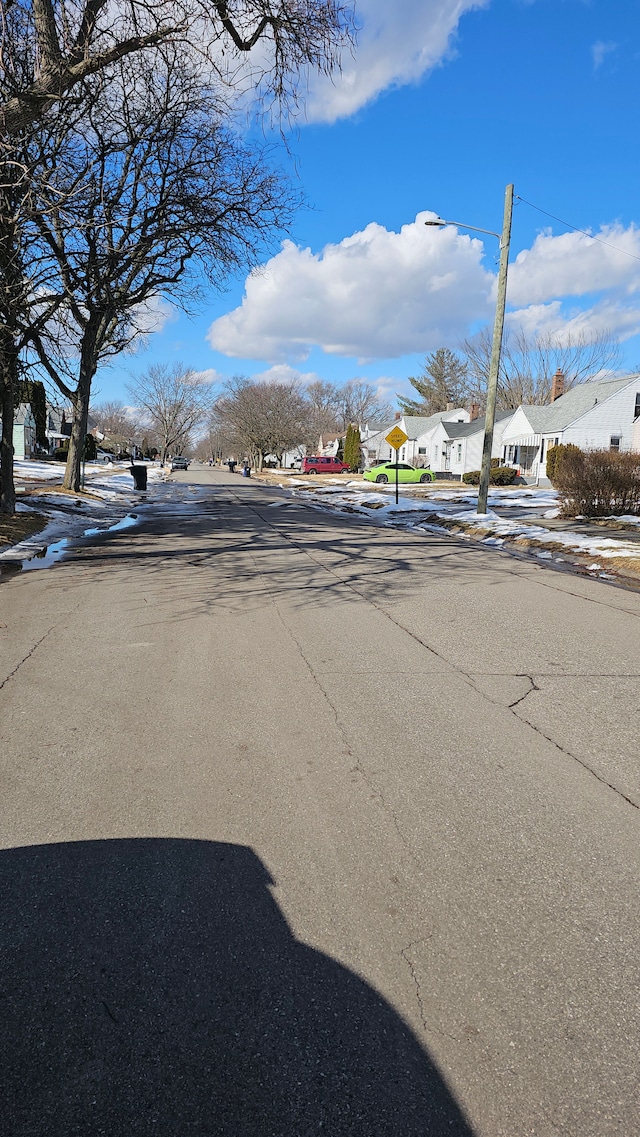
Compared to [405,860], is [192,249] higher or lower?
higher

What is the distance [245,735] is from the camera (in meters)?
4.78

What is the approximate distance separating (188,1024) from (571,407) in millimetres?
46554

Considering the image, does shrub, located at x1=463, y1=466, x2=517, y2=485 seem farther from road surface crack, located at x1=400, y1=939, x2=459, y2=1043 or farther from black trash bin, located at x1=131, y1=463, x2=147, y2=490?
road surface crack, located at x1=400, y1=939, x2=459, y2=1043

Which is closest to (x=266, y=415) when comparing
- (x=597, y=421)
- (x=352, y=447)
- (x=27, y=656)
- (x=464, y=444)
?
(x=352, y=447)

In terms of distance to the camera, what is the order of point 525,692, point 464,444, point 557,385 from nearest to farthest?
point 525,692 < point 557,385 < point 464,444

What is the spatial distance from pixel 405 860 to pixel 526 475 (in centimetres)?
4865

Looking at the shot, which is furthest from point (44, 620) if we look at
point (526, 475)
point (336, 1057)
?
point (526, 475)

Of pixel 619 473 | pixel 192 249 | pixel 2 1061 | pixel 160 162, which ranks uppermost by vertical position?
pixel 160 162

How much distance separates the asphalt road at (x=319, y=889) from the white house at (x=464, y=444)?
51.1 metres

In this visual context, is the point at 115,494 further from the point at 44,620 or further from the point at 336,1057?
the point at 336,1057

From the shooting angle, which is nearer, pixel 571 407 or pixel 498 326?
pixel 498 326

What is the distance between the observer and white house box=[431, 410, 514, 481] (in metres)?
56.8

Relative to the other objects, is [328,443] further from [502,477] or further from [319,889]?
[319,889]

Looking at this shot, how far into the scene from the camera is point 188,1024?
7.76 feet
